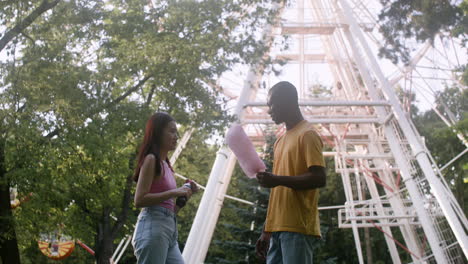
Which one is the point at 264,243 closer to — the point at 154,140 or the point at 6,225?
the point at 154,140

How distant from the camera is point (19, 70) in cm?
974

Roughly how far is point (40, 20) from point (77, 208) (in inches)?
198

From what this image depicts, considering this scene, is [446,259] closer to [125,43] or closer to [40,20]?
[125,43]

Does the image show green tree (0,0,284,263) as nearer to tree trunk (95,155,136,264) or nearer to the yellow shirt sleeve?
tree trunk (95,155,136,264)

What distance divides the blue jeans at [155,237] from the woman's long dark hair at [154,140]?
0.27 m

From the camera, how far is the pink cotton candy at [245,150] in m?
3.04

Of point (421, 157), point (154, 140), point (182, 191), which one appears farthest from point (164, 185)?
point (421, 157)

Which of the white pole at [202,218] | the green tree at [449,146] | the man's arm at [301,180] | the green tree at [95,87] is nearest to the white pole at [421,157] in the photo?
the green tree at [95,87]

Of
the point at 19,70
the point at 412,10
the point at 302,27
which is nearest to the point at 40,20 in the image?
the point at 19,70

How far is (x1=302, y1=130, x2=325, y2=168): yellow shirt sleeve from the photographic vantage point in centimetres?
292

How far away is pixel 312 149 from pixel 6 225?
888 centimetres

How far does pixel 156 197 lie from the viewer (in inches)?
130

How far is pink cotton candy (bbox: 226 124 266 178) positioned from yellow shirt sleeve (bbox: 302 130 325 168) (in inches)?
10.4

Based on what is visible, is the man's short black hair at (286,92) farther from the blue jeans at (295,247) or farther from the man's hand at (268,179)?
the blue jeans at (295,247)
